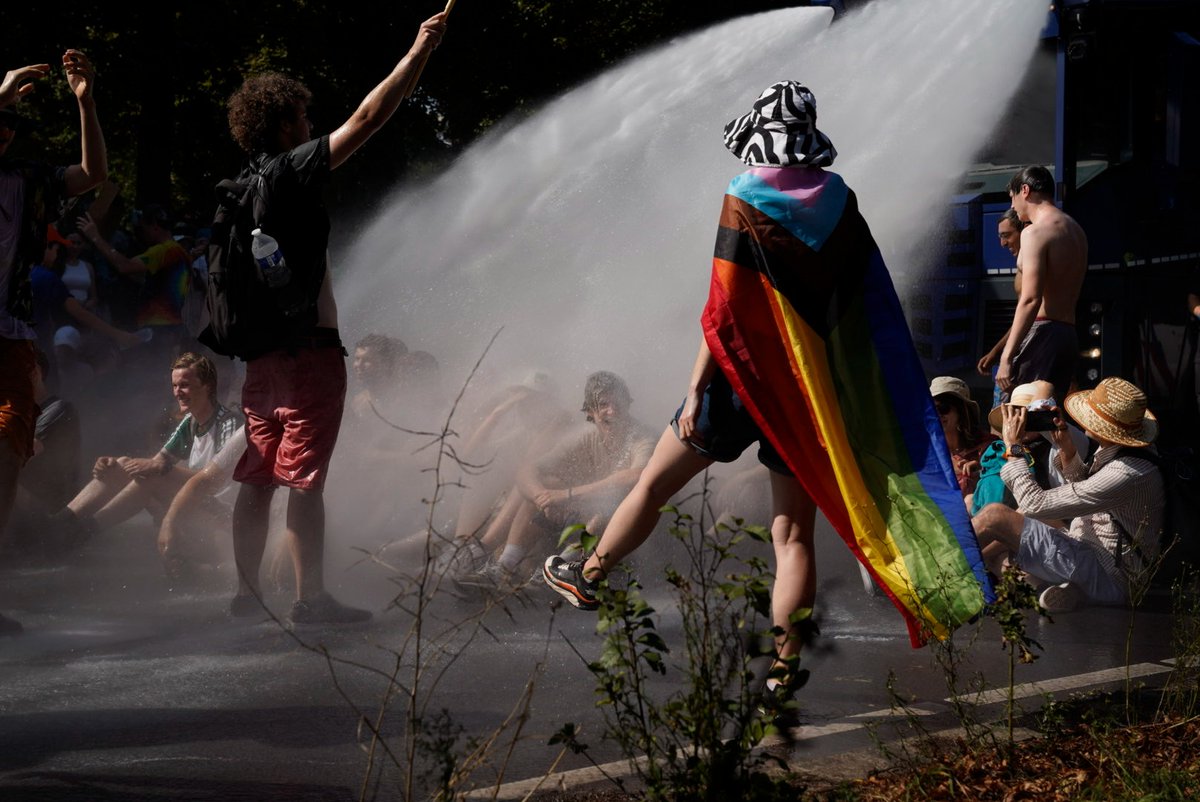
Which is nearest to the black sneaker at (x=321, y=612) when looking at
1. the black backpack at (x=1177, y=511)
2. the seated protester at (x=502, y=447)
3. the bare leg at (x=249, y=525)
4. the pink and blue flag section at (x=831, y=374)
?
the bare leg at (x=249, y=525)

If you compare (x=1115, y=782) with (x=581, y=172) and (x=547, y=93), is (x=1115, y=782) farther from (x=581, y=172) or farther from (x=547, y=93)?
(x=547, y=93)

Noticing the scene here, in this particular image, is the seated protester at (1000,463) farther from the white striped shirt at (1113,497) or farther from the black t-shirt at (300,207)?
the black t-shirt at (300,207)


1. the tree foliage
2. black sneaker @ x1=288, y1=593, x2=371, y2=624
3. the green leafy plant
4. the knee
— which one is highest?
the green leafy plant

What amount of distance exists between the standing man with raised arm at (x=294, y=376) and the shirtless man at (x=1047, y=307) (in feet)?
11.2

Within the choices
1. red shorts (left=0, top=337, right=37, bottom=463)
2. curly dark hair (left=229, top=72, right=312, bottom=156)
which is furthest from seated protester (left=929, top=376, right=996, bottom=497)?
red shorts (left=0, top=337, right=37, bottom=463)

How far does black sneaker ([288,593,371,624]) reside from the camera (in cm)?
582

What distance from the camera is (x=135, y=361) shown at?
37.1ft

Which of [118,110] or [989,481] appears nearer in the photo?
[989,481]

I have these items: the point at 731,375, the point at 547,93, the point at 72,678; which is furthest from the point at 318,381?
the point at 547,93

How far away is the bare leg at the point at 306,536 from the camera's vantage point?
19.0ft

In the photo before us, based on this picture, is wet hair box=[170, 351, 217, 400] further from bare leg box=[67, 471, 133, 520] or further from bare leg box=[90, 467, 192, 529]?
bare leg box=[67, 471, 133, 520]

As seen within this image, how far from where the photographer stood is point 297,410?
5750 mm

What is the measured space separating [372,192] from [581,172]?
1330cm

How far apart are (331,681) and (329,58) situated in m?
18.3
